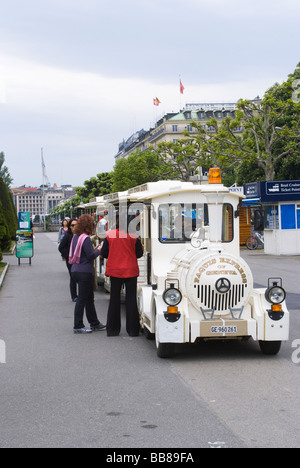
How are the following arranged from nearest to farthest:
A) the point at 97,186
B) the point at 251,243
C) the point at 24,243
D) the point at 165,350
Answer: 1. the point at 165,350
2. the point at 24,243
3. the point at 251,243
4. the point at 97,186

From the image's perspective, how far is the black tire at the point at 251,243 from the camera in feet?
127

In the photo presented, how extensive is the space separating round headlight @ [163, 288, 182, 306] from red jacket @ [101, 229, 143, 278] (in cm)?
202

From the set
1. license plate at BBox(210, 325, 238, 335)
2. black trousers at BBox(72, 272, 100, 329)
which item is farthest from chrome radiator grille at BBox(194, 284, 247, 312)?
black trousers at BBox(72, 272, 100, 329)

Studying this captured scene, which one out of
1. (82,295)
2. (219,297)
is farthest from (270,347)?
(82,295)

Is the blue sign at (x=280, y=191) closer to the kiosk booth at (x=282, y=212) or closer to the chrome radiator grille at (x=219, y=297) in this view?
the kiosk booth at (x=282, y=212)

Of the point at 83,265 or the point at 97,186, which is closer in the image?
the point at 83,265

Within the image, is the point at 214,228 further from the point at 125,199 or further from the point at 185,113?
the point at 185,113

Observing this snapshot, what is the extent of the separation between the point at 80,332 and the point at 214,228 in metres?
2.80

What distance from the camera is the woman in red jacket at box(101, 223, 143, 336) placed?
1072 cm

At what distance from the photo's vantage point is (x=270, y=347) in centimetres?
905

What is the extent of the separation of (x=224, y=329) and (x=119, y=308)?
247 cm

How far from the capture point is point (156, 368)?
8.41 meters

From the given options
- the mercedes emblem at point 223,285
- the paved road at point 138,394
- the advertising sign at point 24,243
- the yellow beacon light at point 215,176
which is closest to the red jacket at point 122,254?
the paved road at point 138,394

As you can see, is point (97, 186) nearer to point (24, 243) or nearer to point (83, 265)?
point (24, 243)
